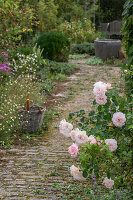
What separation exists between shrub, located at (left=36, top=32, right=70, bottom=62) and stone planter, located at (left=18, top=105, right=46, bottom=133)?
5652mm

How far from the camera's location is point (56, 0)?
18.7m

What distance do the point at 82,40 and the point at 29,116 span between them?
1213cm

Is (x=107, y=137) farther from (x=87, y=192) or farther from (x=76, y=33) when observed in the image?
(x=76, y=33)

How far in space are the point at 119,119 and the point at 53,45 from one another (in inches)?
333

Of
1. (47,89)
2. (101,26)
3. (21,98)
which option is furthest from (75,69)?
(101,26)

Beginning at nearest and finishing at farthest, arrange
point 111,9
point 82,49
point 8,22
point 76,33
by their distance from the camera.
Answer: point 8,22
point 82,49
point 76,33
point 111,9

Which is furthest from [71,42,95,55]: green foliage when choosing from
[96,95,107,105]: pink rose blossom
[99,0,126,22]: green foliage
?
[96,95,107,105]: pink rose blossom

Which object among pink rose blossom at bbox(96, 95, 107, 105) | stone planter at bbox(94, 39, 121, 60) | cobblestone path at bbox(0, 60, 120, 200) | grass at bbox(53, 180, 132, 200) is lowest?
cobblestone path at bbox(0, 60, 120, 200)

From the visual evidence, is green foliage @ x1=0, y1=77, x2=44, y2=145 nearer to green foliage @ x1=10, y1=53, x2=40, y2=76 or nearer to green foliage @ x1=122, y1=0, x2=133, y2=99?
green foliage @ x1=10, y1=53, x2=40, y2=76

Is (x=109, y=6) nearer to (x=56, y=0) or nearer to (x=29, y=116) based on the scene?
(x=56, y=0)

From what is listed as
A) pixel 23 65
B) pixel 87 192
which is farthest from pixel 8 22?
pixel 87 192

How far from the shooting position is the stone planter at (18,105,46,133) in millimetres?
5166

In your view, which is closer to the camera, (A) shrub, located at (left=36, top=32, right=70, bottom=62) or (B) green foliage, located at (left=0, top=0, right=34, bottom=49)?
(B) green foliage, located at (left=0, top=0, right=34, bottom=49)

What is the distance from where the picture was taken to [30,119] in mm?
5188
